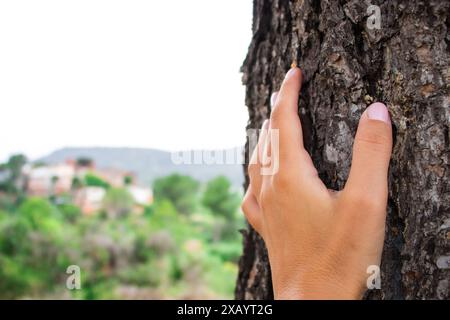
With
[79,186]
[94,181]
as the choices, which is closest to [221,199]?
[94,181]

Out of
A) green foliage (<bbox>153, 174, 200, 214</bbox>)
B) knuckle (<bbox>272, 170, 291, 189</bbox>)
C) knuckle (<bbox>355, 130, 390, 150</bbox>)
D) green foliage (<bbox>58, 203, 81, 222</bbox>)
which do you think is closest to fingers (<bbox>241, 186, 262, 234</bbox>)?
knuckle (<bbox>272, 170, 291, 189</bbox>)

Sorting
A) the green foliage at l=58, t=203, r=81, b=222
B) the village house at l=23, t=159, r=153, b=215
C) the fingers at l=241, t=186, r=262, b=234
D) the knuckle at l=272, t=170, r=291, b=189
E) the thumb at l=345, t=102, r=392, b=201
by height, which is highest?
the thumb at l=345, t=102, r=392, b=201

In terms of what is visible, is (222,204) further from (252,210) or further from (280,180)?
(280,180)

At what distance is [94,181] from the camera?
7652 mm

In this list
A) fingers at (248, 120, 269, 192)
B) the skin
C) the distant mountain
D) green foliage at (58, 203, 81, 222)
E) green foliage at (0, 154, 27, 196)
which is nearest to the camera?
the skin

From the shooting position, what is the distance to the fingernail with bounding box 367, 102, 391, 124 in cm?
71

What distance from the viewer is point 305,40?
0.87 metres

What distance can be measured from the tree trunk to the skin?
2.0 inches

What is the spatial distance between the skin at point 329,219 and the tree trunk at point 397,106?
0.05 meters

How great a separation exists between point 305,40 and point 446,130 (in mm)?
301

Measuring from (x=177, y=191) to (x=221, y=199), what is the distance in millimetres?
766

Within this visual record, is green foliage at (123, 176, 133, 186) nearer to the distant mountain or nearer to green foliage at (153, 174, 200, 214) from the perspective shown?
the distant mountain
